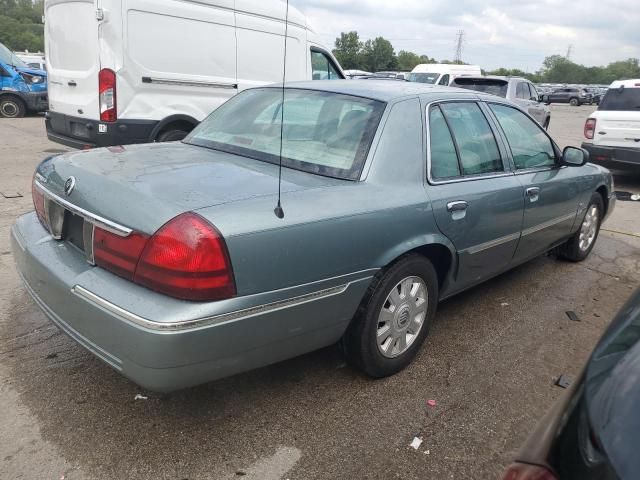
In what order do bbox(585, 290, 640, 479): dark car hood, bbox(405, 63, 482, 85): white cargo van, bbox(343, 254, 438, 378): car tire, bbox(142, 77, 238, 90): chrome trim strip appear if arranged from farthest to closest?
Answer: bbox(405, 63, 482, 85): white cargo van, bbox(142, 77, 238, 90): chrome trim strip, bbox(343, 254, 438, 378): car tire, bbox(585, 290, 640, 479): dark car hood

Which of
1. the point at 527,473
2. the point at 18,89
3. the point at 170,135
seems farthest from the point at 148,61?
the point at 18,89

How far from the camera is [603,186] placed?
17.4 ft

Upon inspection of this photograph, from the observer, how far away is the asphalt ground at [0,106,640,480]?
238 cm

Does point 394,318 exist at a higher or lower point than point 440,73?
lower

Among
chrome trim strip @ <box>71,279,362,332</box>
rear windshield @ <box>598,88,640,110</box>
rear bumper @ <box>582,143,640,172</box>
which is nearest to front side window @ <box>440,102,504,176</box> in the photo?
chrome trim strip @ <box>71,279,362,332</box>

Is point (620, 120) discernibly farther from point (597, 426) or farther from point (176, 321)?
point (597, 426)

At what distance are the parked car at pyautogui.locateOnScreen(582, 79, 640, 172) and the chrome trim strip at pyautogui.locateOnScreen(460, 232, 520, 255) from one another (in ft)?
20.5

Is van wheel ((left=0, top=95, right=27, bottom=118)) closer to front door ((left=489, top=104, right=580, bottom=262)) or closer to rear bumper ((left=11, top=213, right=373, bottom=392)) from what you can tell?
rear bumper ((left=11, top=213, right=373, bottom=392))

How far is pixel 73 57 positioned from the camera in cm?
719

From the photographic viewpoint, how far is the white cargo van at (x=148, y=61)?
6.62 meters

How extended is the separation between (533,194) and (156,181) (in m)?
2.68

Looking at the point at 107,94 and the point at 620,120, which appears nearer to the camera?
the point at 107,94

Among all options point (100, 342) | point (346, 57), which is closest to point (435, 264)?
point (100, 342)

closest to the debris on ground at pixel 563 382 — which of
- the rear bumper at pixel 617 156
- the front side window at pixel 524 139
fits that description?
the front side window at pixel 524 139
